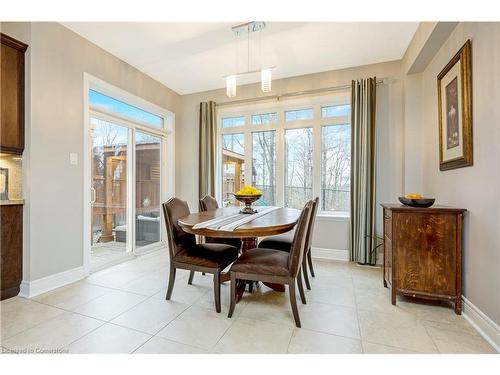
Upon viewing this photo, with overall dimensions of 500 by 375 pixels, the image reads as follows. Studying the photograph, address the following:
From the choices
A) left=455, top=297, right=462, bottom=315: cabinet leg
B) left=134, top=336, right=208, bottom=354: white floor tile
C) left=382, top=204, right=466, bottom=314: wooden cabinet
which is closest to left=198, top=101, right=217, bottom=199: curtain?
left=134, top=336, right=208, bottom=354: white floor tile

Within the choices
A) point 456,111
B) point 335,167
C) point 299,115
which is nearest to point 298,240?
point 456,111

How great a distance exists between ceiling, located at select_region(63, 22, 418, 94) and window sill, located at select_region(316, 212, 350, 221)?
2076mm

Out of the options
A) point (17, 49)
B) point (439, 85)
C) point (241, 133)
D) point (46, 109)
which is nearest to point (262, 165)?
point (241, 133)

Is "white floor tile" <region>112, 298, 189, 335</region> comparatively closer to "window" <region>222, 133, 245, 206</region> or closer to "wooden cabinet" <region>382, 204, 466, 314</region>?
"wooden cabinet" <region>382, 204, 466, 314</region>

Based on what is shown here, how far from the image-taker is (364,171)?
10.6 feet

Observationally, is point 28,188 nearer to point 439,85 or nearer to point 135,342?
point 135,342

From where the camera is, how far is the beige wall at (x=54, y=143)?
7.66 ft

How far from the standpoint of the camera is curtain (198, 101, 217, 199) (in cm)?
409

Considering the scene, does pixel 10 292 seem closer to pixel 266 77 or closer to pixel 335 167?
pixel 266 77

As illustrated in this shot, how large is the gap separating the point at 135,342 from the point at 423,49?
3.60m

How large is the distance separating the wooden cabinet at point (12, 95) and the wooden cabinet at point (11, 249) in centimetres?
56
